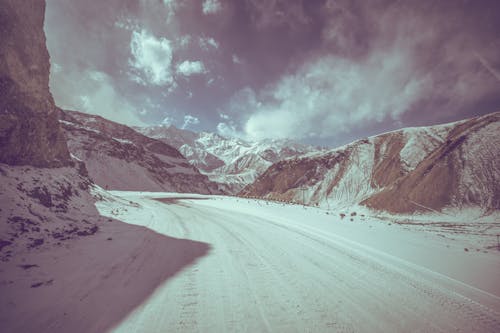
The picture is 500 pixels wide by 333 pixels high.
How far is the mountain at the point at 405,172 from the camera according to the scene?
78.1 feet

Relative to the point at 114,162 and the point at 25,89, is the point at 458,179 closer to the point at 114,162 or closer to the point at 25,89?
the point at 25,89

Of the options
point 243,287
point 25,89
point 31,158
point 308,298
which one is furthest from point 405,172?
point 25,89

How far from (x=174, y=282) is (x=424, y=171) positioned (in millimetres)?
36096

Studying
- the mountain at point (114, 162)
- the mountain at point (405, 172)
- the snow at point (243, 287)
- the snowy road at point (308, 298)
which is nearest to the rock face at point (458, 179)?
the mountain at point (405, 172)

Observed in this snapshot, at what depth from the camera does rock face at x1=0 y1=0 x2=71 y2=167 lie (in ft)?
21.1

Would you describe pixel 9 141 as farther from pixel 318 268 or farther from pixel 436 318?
pixel 436 318

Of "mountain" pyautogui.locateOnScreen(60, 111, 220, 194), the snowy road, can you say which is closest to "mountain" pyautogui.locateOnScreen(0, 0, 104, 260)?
the snowy road

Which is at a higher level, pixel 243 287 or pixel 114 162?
pixel 114 162

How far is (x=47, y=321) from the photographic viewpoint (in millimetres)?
1959

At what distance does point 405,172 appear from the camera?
1508 inches

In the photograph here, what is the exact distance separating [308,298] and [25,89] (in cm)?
1110

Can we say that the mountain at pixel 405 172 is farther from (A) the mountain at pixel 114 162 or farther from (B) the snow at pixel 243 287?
(A) the mountain at pixel 114 162

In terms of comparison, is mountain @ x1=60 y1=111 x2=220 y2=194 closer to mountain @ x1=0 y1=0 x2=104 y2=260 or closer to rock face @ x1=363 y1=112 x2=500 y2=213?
mountain @ x1=0 y1=0 x2=104 y2=260

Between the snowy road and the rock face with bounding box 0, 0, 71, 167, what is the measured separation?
760 cm
